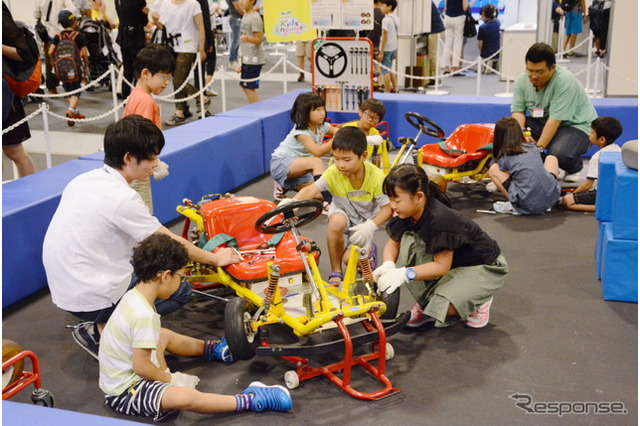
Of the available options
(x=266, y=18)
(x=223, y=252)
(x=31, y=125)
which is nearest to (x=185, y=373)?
(x=223, y=252)

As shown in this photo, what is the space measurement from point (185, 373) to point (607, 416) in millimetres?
1771

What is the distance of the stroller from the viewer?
9594 mm

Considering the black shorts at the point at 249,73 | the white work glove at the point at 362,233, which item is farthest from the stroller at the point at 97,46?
the white work glove at the point at 362,233

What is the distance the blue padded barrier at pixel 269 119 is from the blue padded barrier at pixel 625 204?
3.40 metres

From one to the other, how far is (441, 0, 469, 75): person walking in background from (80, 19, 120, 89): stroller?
15.5ft

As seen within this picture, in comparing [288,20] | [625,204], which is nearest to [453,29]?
[288,20]

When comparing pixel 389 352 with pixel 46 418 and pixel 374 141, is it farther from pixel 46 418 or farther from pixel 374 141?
pixel 374 141

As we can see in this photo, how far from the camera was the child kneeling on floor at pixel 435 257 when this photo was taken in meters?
3.35

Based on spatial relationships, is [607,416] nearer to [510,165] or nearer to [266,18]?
[510,165]

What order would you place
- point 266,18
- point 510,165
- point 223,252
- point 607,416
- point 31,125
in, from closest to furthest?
point 607,416 → point 223,252 → point 510,165 → point 266,18 → point 31,125

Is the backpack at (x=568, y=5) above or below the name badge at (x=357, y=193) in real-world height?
above

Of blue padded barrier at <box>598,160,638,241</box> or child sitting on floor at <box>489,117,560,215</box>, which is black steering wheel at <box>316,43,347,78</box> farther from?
blue padded barrier at <box>598,160,638,241</box>

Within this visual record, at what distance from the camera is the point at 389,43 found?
362 inches

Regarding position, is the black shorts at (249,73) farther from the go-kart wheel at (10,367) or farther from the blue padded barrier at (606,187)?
the go-kart wheel at (10,367)
